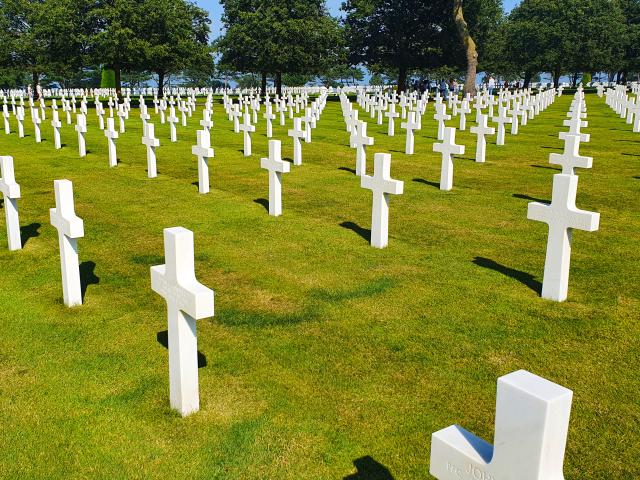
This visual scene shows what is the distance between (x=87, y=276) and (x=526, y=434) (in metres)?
5.97

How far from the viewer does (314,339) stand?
5246mm

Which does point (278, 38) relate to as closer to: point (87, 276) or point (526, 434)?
point (87, 276)

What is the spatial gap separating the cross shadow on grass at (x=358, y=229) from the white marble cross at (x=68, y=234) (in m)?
3.73

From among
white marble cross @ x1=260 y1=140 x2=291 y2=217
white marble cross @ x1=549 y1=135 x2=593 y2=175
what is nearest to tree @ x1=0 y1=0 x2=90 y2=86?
white marble cross @ x1=260 y1=140 x2=291 y2=217

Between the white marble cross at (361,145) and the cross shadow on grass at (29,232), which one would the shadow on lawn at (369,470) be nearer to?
the cross shadow on grass at (29,232)

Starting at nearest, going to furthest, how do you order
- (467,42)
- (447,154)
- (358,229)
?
(358,229) < (447,154) < (467,42)

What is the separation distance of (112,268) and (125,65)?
36.9 metres

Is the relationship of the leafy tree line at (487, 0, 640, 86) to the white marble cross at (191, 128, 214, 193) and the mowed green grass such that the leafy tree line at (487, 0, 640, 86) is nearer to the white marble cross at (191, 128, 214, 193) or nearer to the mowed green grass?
the white marble cross at (191, 128, 214, 193)

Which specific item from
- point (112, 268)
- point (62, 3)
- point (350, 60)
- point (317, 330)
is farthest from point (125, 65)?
point (317, 330)

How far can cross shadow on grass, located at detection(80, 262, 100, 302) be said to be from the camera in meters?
6.63

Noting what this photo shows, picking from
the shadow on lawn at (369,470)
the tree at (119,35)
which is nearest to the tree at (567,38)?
the tree at (119,35)

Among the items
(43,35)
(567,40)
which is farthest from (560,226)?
(567,40)

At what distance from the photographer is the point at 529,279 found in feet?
21.9

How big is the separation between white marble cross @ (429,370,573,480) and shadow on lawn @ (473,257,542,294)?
451 cm
